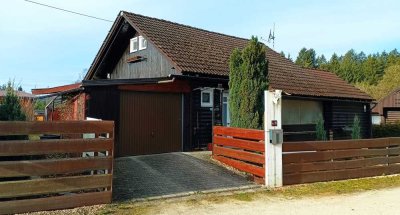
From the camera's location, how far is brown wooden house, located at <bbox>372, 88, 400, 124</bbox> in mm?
35700

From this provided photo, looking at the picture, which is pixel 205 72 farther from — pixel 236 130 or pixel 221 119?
pixel 236 130

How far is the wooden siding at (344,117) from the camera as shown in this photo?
21.0 metres

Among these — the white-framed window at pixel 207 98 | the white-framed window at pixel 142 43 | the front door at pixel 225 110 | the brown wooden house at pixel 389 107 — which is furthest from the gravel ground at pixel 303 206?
the brown wooden house at pixel 389 107

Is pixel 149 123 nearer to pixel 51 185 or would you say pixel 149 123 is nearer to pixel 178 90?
pixel 178 90

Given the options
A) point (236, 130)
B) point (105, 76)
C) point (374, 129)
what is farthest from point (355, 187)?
point (374, 129)

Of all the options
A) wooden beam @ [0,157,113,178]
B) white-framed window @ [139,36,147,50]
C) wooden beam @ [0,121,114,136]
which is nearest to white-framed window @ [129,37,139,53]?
white-framed window @ [139,36,147,50]

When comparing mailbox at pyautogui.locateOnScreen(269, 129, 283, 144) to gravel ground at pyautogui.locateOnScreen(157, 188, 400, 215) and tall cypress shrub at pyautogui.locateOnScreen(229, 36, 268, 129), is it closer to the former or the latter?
gravel ground at pyautogui.locateOnScreen(157, 188, 400, 215)

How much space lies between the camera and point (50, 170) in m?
7.31

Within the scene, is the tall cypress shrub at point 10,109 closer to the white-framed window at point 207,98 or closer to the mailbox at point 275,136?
the mailbox at point 275,136

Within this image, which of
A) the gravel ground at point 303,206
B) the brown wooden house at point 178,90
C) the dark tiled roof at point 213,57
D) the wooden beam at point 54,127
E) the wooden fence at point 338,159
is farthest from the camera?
the dark tiled roof at point 213,57

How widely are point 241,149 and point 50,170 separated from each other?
17.7 feet

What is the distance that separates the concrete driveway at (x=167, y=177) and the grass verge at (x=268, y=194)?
502 millimetres

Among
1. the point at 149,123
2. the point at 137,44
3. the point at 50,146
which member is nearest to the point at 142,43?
the point at 137,44

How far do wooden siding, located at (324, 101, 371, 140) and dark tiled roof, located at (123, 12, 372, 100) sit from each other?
24.2 inches
